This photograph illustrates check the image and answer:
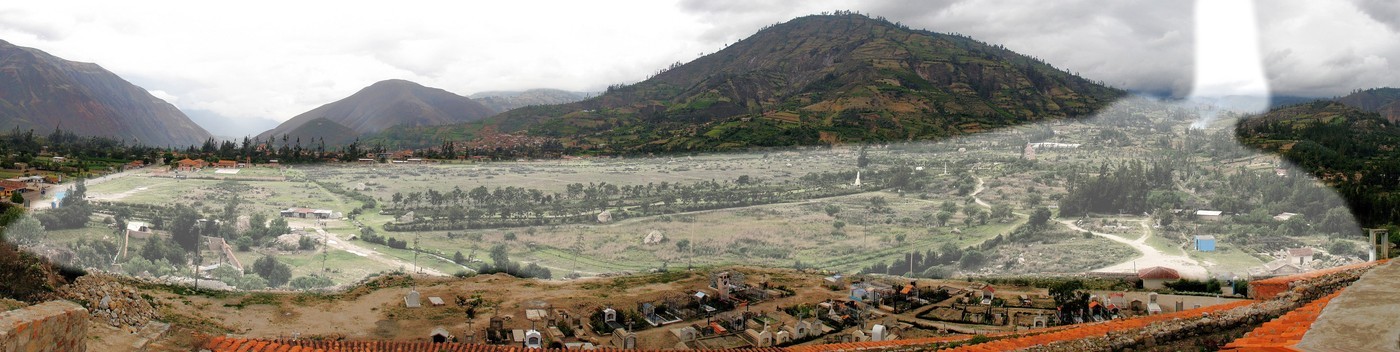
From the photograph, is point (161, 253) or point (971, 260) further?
point (971, 260)

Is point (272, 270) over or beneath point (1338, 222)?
beneath

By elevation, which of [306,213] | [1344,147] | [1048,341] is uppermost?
[1344,147]

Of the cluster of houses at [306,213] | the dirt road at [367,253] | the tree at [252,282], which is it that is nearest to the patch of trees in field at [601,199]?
the dirt road at [367,253]

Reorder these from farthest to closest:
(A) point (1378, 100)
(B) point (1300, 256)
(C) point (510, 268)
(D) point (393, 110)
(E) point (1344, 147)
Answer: (D) point (393, 110), (A) point (1378, 100), (E) point (1344, 147), (C) point (510, 268), (B) point (1300, 256)

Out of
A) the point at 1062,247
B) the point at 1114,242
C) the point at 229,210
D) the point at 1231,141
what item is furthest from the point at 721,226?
the point at 1231,141

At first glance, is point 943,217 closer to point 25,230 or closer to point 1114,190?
point 1114,190

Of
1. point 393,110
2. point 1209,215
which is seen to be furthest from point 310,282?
point 393,110

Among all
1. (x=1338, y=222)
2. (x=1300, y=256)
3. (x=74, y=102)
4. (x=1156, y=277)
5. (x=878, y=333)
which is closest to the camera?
(x=878, y=333)
